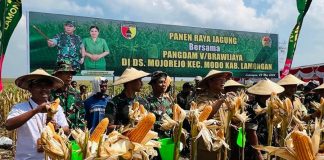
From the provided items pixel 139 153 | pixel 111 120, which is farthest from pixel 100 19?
pixel 139 153

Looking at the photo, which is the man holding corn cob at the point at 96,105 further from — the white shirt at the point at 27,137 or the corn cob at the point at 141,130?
the corn cob at the point at 141,130

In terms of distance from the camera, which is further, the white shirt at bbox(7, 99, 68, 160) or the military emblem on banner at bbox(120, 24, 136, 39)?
the military emblem on banner at bbox(120, 24, 136, 39)

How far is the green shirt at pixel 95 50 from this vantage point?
59.2 feet

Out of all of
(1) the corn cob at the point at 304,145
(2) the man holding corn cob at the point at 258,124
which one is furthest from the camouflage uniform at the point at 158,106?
(1) the corn cob at the point at 304,145

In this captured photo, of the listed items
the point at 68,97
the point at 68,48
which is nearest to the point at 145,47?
the point at 68,48

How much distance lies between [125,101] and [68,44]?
1416 cm

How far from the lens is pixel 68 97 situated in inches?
197

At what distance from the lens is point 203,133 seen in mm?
2969

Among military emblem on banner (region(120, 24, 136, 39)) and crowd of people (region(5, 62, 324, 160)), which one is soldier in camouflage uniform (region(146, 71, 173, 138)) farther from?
military emblem on banner (region(120, 24, 136, 39))

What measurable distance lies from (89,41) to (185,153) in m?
11.3

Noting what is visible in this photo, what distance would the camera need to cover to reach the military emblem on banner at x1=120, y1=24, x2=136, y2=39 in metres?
19.6

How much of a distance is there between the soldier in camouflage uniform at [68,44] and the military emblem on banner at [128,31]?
2525mm

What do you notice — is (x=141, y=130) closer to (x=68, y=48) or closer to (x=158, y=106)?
→ (x=158, y=106)

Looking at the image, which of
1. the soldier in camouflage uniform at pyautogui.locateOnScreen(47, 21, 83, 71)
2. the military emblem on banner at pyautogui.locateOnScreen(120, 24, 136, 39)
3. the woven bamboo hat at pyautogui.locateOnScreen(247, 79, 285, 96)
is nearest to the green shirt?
the soldier in camouflage uniform at pyautogui.locateOnScreen(47, 21, 83, 71)
